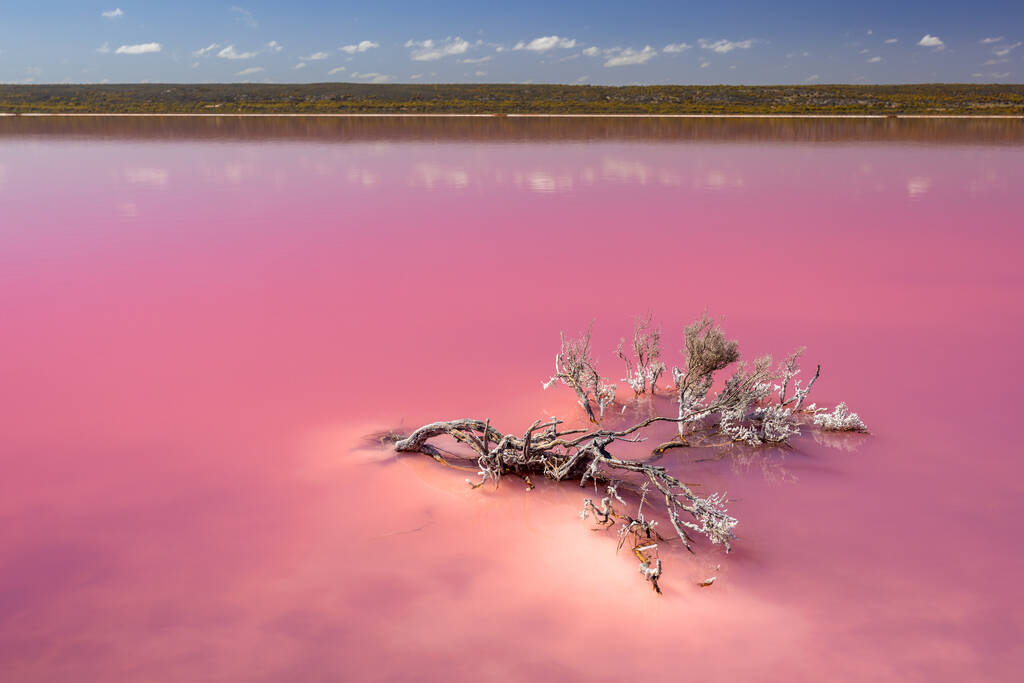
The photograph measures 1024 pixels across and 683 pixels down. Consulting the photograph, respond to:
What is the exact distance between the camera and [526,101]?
67.1 meters

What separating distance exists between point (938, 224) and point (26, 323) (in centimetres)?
1043

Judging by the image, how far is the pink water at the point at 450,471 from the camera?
2.71m

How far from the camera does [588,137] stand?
28766 mm

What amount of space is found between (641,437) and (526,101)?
66.1 meters

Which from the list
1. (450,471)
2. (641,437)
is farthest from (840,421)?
(450,471)

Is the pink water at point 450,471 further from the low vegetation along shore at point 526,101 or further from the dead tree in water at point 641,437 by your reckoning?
the low vegetation along shore at point 526,101

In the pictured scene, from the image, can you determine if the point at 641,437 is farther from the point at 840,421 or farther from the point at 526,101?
the point at 526,101

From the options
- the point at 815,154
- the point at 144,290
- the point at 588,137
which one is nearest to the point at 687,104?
the point at 588,137

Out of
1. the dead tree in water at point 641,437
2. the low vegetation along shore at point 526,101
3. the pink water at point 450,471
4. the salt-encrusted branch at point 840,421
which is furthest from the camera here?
the low vegetation along shore at point 526,101

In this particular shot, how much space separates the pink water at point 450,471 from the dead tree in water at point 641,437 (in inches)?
4.5

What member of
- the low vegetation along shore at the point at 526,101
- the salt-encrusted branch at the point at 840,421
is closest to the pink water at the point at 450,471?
the salt-encrusted branch at the point at 840,421

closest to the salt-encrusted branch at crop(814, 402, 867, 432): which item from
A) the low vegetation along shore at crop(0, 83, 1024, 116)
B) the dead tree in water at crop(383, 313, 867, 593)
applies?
the dead tree in water at crop(383, 313, 867, 593)

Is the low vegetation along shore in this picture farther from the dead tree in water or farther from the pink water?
the dead tree in water

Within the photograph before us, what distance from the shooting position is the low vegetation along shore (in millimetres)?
54531
